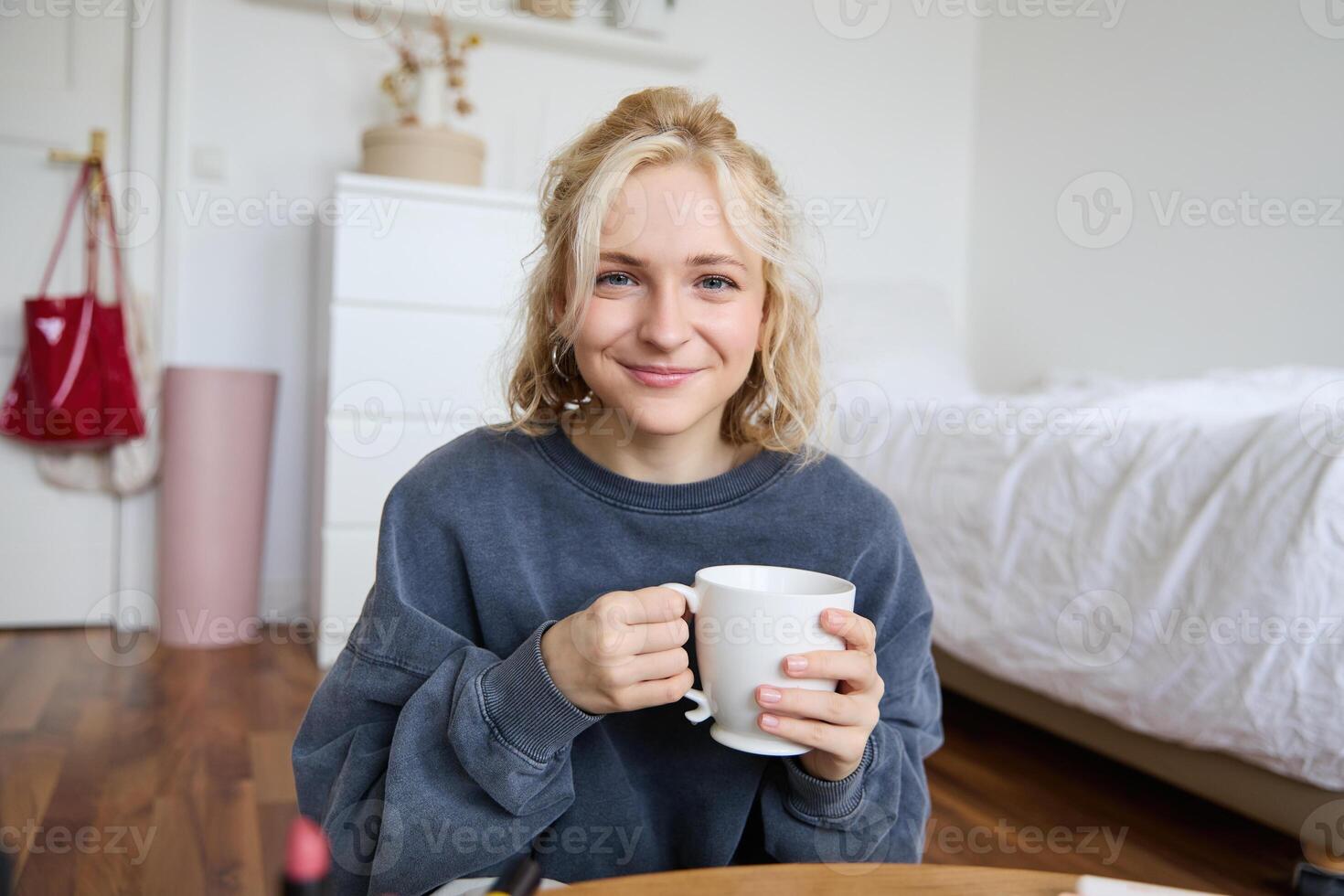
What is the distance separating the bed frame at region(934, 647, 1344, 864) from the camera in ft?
4.11

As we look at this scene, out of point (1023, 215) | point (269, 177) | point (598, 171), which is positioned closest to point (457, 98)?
point (269, 177)

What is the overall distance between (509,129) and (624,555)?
7.52 ft

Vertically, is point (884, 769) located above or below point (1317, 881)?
above

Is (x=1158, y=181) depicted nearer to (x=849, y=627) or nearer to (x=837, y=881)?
(x=849, y=627)

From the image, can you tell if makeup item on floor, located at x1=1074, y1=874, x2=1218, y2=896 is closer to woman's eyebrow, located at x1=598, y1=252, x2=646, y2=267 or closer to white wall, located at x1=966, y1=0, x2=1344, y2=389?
woman's eyebrow, located at x1=598, y1=252, x2=646, y2=267

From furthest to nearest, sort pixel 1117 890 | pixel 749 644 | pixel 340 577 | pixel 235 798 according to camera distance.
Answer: pixel 340 577
pixel 235 798
pixel 749 644
pixel 1117 890

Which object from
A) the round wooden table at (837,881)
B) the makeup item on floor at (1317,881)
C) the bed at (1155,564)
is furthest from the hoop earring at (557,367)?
the makeup item on floor at (1317,881)

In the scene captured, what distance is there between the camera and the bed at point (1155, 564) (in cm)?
119

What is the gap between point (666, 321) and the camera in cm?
78

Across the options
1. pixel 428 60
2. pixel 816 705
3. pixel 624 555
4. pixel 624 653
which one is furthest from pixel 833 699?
pixel 428 60

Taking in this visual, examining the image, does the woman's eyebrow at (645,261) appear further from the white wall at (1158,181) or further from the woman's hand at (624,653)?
the white wall at (1158,181)

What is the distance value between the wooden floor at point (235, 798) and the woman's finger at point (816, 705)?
0.90 metres

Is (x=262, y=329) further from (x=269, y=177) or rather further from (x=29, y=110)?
(x=29, y=110)

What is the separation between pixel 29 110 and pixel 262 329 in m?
0.71
